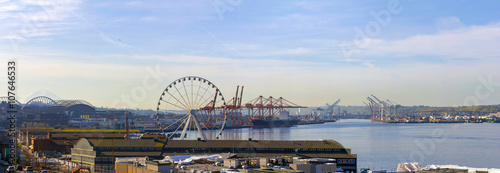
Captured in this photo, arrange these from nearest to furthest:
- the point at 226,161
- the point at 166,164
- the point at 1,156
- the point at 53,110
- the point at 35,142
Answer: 1. the point at 166,164
2. the point at 226,161
3. the point at 1,156
4. the point at 35,142
5. the point at 53,110

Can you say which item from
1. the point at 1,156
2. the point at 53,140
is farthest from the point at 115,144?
the point at 53,140

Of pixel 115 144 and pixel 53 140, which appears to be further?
pixel 53 140

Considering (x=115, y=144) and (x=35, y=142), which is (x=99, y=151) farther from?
(x=35, y=142)

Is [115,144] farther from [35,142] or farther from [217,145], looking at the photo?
[35,142]

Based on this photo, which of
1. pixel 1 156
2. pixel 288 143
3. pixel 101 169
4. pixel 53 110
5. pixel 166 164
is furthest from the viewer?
pixel 53 110

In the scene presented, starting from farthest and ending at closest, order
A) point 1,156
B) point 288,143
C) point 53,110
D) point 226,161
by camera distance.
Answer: point 53,110 < point 288,143 < point 1,156 < point 226,161

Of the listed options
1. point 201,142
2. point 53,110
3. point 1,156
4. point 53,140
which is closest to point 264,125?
point 53,110

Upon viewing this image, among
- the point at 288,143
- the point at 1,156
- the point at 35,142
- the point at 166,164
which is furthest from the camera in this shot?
the point at 35,142

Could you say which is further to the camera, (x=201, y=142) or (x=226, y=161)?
(x=201, y=142)
